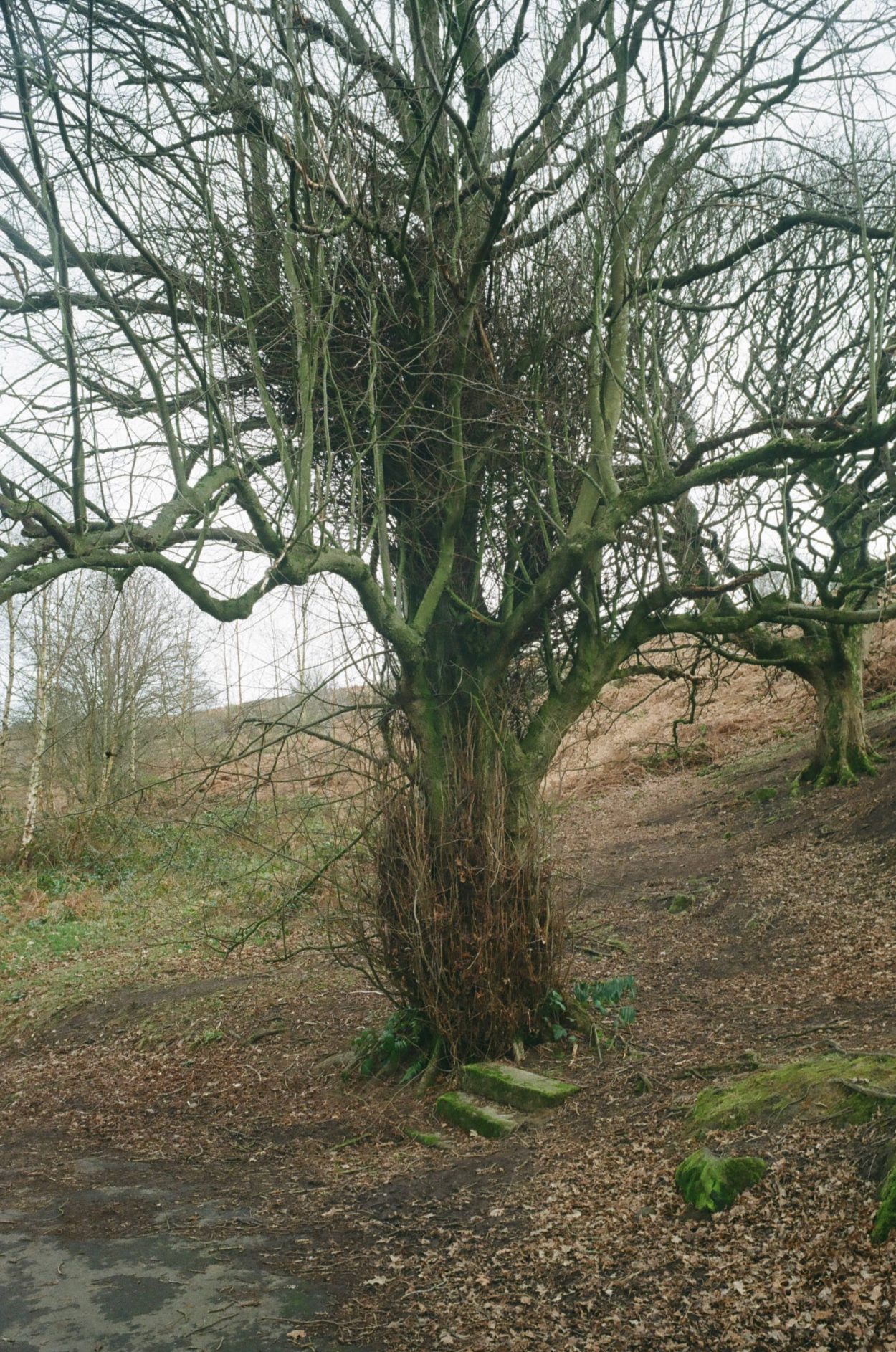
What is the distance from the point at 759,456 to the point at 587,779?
15.1 meters

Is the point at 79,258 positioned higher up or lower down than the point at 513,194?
lower down

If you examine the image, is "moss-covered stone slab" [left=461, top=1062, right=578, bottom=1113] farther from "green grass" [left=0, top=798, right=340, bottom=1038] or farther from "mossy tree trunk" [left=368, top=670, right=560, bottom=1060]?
"green grass" [left=0, top=798, right=340, bottom=1038]

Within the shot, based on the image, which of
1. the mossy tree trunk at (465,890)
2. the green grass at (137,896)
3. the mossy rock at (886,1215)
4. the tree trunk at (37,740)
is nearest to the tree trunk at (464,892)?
the mossy tree trunk at (465,890)

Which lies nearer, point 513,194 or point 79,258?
point 79,258

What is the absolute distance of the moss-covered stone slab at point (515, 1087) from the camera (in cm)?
584

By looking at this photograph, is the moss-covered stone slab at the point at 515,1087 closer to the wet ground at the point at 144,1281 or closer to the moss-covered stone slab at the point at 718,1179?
the moss-covered stone slab at the point at 718,1179

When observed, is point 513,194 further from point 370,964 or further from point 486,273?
point 370,964

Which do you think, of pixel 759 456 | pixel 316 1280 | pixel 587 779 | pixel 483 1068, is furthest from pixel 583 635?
pixel 587 779

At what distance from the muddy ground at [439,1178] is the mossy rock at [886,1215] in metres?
0.08

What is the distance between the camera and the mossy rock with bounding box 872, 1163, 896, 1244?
137 inches

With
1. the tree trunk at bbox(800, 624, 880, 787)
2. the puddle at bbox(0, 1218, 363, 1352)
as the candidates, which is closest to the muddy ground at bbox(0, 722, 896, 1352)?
the puddle at bbox(0, 1218, 363, 1352)

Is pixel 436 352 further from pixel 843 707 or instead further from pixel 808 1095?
pixel 843 707

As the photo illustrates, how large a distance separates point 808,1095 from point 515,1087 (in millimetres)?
1891

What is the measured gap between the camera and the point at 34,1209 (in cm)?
550
